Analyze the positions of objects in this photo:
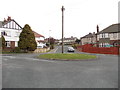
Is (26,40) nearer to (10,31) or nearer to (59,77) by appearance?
(10,31)

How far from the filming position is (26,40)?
78.7 feet

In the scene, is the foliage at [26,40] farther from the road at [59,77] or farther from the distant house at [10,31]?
the road at [59,77]

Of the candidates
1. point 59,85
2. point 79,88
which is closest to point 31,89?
point 59,85

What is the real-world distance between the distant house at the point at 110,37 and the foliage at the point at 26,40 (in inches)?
902

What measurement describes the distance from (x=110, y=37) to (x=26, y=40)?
86.6ft

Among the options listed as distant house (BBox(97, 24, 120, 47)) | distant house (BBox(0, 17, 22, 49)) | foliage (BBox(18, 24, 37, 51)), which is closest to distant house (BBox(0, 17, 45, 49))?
distant house (BBox(0, 17, 22, 49))

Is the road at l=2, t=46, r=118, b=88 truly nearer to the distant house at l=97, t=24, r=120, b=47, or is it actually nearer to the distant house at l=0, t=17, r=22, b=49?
the distant house at l=0, t=17, r=22, b=49

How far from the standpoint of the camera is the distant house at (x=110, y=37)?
3434 centimetres

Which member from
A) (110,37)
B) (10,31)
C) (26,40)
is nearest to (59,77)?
(26,40)

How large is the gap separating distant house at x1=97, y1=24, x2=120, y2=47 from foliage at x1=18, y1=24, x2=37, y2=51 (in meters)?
22.9

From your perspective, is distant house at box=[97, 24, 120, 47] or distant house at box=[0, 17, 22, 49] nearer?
distant house at box=[0, 17, 22, 49]

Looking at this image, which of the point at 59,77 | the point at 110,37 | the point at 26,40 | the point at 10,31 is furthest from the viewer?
the point at 110,37

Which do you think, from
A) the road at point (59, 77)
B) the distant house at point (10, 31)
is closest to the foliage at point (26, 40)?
the distant house at point (10, 31)

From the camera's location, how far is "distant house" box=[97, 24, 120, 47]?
3434 cm
